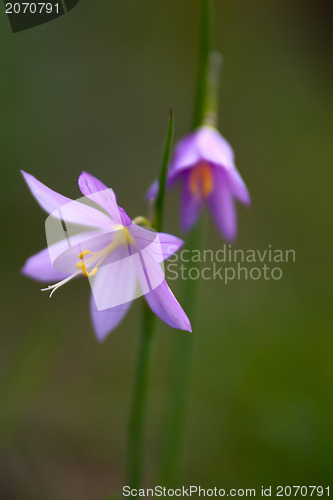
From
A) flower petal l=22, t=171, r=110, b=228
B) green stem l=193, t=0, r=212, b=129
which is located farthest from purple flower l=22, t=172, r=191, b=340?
green stem l=193, t=0, r=212, b=129

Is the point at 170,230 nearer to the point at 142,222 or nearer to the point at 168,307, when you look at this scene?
the point at 142,222

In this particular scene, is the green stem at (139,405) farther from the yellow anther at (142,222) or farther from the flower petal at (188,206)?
the flower petal at (188,206)

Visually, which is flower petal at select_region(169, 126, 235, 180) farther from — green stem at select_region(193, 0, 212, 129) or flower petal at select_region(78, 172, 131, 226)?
flower petal at select_region(78, 172, 131, 226)

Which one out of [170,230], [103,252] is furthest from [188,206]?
[170,230]

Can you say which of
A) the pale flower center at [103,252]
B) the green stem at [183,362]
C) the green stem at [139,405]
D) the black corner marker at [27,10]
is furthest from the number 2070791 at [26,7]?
the green stem at [139,405]

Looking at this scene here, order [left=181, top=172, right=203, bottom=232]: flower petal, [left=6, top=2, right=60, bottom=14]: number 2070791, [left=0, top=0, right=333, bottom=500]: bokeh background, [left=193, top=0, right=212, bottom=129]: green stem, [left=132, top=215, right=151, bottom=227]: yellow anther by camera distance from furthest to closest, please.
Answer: [left=0, top=0, right=333, bottom=500]: bokeh background < [left=6, top=2, right=60, bottom=14]: number 2070791 < [left=181, top=172, right=203, bottom=232]: flower petal < [left=193, top=0, right=212, bottom=129]: green stem < [left=132, top=215, right=151, bottom=227]: yellow anther

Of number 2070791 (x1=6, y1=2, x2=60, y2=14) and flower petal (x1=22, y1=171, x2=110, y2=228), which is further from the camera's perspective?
number 2070791 (x1=6, y1=2, x2=60, y2=14)

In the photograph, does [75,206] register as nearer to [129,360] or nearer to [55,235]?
[55,235]
